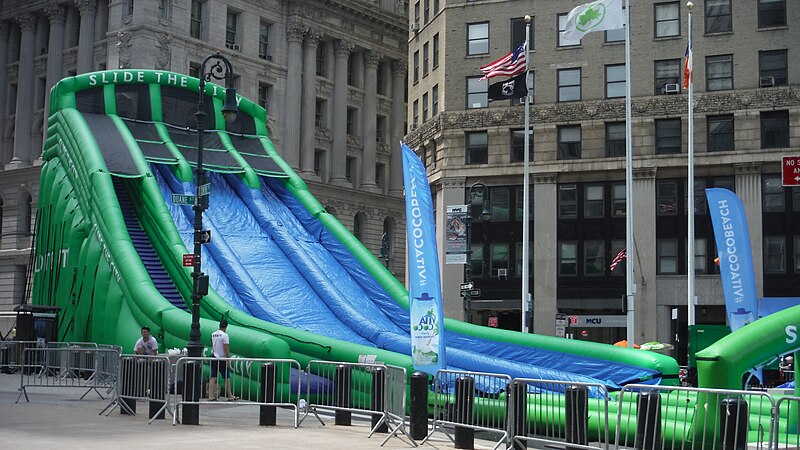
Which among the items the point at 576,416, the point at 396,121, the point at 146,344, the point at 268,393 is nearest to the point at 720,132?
the point at 146,344

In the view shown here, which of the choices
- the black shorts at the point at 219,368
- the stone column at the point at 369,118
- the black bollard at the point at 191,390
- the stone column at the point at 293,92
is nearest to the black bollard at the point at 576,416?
the black bollard at the point at 191,390

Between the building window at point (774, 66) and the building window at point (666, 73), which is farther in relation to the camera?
the building window at point (666, 73)

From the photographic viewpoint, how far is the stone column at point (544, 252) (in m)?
46.9

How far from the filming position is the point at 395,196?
8125 centimetres

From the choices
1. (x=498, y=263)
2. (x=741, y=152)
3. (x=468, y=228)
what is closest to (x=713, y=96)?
(x=741, y=152)

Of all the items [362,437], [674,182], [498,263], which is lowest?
[362,437]

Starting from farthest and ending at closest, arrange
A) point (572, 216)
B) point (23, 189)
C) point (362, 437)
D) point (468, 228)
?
point (23, 189), point (572, 216), point (468, 228), point (362, 437)

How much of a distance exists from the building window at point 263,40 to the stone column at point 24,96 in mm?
16589

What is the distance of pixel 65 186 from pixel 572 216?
24.8 m

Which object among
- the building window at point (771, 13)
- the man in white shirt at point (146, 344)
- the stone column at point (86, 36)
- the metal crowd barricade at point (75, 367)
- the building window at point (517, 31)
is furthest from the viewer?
the stone column at point (86, 36)

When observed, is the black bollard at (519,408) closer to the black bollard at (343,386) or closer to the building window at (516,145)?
the black bollard at (343,386)

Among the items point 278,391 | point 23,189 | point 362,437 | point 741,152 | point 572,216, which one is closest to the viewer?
point 362,437

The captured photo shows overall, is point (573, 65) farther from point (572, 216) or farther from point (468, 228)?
point (468, 228)

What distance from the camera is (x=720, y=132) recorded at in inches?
1774
